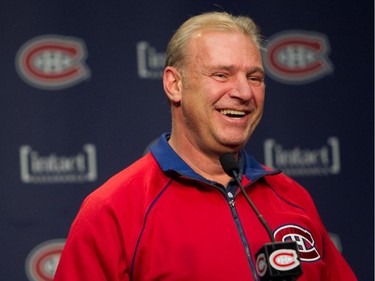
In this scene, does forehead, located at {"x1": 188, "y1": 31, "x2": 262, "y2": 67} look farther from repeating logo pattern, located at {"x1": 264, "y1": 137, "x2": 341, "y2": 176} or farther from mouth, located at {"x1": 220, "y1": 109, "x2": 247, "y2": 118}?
repeating logo pattern, located at {"x1": 264, "y1": 137, "x2": 341, "y2": 176}

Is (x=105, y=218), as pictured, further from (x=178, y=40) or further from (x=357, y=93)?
(x=357, y=93)

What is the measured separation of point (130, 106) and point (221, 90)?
45.1 inches

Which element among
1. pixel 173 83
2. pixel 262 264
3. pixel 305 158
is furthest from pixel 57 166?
pixel 262 264

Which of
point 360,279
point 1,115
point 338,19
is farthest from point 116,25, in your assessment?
point 360,279

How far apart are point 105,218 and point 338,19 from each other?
172cm

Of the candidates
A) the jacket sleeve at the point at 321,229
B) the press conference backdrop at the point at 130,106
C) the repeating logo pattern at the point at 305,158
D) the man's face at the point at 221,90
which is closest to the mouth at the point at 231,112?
the man's face at the point at 221,90

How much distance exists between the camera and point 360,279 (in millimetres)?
3100

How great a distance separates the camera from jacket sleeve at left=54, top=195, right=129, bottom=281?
1.67 m

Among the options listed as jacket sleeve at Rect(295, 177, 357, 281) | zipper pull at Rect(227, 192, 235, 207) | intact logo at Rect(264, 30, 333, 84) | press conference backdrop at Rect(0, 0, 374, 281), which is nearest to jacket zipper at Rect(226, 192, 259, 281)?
zipper pull at Rect(227, 192, 235, 207)

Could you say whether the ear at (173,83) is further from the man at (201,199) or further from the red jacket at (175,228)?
the red jacket at (175,228)

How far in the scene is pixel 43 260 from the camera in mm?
2793

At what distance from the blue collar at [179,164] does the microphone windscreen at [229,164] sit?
8cm

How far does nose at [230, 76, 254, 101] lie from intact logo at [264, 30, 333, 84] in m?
1.28

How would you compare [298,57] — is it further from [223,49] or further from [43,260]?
[223,49]
